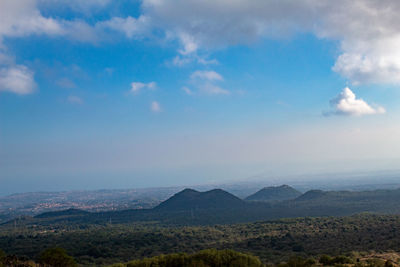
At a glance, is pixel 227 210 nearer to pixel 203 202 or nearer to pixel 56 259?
pixel 203 202

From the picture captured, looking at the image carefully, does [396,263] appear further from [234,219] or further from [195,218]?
[195,218]

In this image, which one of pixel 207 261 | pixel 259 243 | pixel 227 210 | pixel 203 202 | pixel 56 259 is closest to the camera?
pixel 207 261

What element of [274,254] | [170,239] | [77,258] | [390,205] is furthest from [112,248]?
[390,205]

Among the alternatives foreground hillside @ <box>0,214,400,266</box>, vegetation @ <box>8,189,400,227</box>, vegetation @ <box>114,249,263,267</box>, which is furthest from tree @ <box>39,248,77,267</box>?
vegetation @ <box>8,189,400,227</box>

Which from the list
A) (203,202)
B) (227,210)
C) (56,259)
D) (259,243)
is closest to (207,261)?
(56,259)

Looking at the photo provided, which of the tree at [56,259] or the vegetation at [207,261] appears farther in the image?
the tree at [56,259]

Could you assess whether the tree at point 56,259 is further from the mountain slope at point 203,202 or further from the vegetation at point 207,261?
the mountain slope at point 203,202

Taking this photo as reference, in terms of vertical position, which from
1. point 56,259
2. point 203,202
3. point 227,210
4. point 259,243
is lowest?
point 227,210

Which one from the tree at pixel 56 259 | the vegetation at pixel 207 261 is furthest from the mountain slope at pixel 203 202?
the tree at pixel 56 259

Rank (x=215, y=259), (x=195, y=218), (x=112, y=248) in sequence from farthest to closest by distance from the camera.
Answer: (x=195, y=218)
(x=112, y=248)
(x=215, y=259)

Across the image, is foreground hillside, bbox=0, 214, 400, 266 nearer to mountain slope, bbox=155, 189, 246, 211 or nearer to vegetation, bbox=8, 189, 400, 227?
vegetation, bbox=8, 189, 400, 227

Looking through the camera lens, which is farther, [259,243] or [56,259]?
[259,243]
